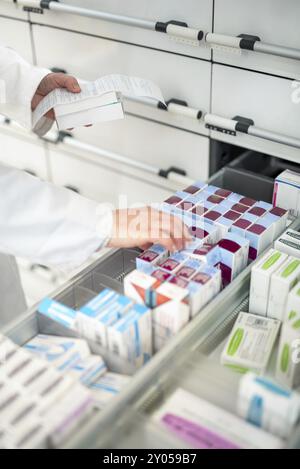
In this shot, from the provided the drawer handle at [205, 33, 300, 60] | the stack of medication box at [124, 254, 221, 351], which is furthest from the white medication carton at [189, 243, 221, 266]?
the drawer handle at [205, 33, 300, 60]

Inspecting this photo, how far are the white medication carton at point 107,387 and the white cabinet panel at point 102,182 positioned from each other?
4.31ft

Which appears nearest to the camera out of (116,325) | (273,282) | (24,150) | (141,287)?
(116,325)

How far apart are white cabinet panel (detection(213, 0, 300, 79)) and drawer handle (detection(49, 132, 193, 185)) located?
1.84ft

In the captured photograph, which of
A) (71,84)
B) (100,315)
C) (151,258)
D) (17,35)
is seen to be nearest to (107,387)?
(100,315)

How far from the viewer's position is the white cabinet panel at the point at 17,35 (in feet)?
8.71

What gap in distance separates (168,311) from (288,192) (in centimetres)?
73

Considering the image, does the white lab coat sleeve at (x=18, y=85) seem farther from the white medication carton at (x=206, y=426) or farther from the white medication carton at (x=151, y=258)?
the white medication carton at (x=206, y=426)

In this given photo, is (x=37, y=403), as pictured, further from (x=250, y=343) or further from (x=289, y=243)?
(x=289, y=243)

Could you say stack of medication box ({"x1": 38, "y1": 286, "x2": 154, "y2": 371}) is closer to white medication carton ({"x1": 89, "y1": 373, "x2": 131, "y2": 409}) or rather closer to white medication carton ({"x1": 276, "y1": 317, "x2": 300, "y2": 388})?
white medication carton ({"x1": 89, "y1": 373, "x2": 131, "y2": 409})

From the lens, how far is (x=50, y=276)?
3.36 metres

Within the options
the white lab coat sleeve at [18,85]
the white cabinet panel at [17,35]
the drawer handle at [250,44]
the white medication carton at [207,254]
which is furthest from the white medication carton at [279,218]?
the white cabinet panel at [17,35]

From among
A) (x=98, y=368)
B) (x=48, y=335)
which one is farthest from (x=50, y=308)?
(x=98, y=368)

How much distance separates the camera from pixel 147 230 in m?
1.55

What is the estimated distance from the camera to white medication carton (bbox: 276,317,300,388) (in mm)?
1358
